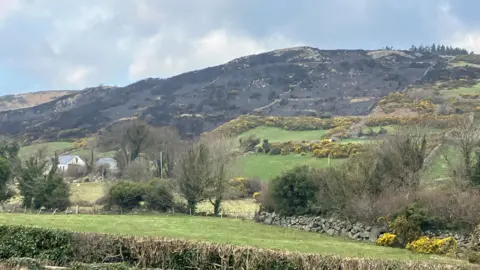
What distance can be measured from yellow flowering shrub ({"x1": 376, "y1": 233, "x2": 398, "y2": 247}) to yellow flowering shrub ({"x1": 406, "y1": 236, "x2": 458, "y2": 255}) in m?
1.66

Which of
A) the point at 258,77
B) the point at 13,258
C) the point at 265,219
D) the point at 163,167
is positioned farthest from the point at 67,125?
the point at 13,258

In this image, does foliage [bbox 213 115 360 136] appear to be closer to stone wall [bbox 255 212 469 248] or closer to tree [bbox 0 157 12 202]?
Answer: tree [bbox 0 157 12 202]

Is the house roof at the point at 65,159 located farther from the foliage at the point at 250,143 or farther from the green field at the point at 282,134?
the foliage at the point at 250,143

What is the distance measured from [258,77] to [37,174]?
134m

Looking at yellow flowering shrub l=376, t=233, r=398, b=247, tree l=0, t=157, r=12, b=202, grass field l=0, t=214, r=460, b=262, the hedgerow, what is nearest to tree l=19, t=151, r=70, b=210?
tree l=0, t=157, r=12, b=202

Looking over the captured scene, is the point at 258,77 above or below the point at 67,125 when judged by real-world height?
above

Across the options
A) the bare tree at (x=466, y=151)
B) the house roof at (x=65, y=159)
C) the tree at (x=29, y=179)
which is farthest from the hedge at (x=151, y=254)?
the house roof at (x=65, y=159)

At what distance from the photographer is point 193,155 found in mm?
44219

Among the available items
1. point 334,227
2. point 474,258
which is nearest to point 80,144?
point 334,227

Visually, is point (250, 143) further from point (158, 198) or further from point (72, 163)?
point (158, 198)

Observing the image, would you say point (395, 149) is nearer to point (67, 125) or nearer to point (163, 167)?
point (163, 167)

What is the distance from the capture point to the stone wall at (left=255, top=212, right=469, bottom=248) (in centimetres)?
2488

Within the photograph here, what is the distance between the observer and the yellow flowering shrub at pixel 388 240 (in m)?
25.0

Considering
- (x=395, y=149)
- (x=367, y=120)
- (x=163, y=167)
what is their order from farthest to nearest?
1. (x=367, y=120)
2. (x=163, y=167)
3. (x=395, y=149)
